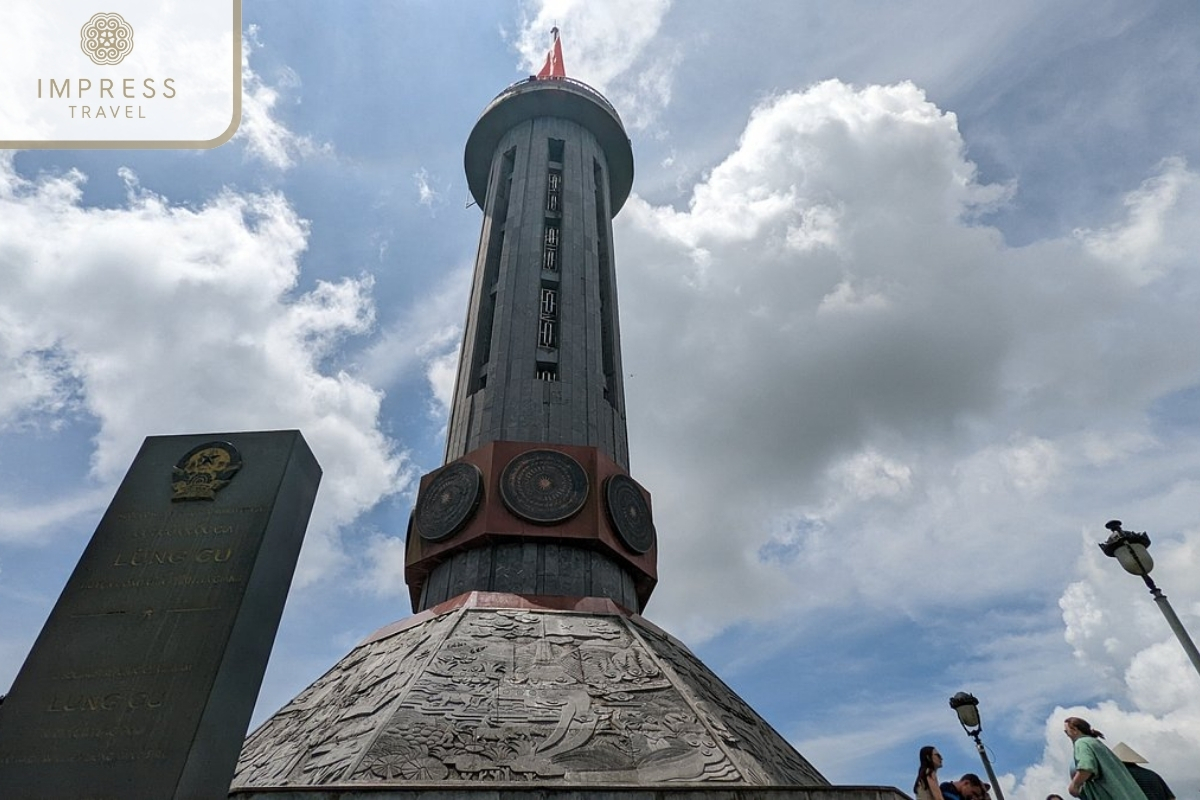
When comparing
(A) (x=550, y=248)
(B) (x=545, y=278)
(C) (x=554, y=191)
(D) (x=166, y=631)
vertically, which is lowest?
(D) (x=166, y=631)

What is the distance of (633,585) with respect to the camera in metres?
17.9

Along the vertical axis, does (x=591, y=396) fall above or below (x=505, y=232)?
below

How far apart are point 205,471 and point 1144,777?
903 cm

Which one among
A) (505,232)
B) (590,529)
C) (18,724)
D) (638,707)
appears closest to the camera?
(18,724)

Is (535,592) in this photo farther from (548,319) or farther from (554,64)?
(554,64)

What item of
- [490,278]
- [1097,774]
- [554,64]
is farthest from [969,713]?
[554,64]

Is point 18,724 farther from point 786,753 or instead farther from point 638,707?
point 786,753

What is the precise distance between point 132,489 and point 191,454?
62cm

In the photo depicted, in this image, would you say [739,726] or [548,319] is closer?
[739,726]

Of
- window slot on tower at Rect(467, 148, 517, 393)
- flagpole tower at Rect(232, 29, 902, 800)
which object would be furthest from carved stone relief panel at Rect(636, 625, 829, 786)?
window slot on tower at Rect(467, 148, 517, 393)

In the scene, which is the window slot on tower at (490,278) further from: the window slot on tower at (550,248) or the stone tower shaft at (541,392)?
the window slot on tower at (550,248)

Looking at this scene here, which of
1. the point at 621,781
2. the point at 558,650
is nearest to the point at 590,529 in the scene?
the point at 558,650

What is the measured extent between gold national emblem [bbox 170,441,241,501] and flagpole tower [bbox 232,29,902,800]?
15.2 ft

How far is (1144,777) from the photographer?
19.7 ft
